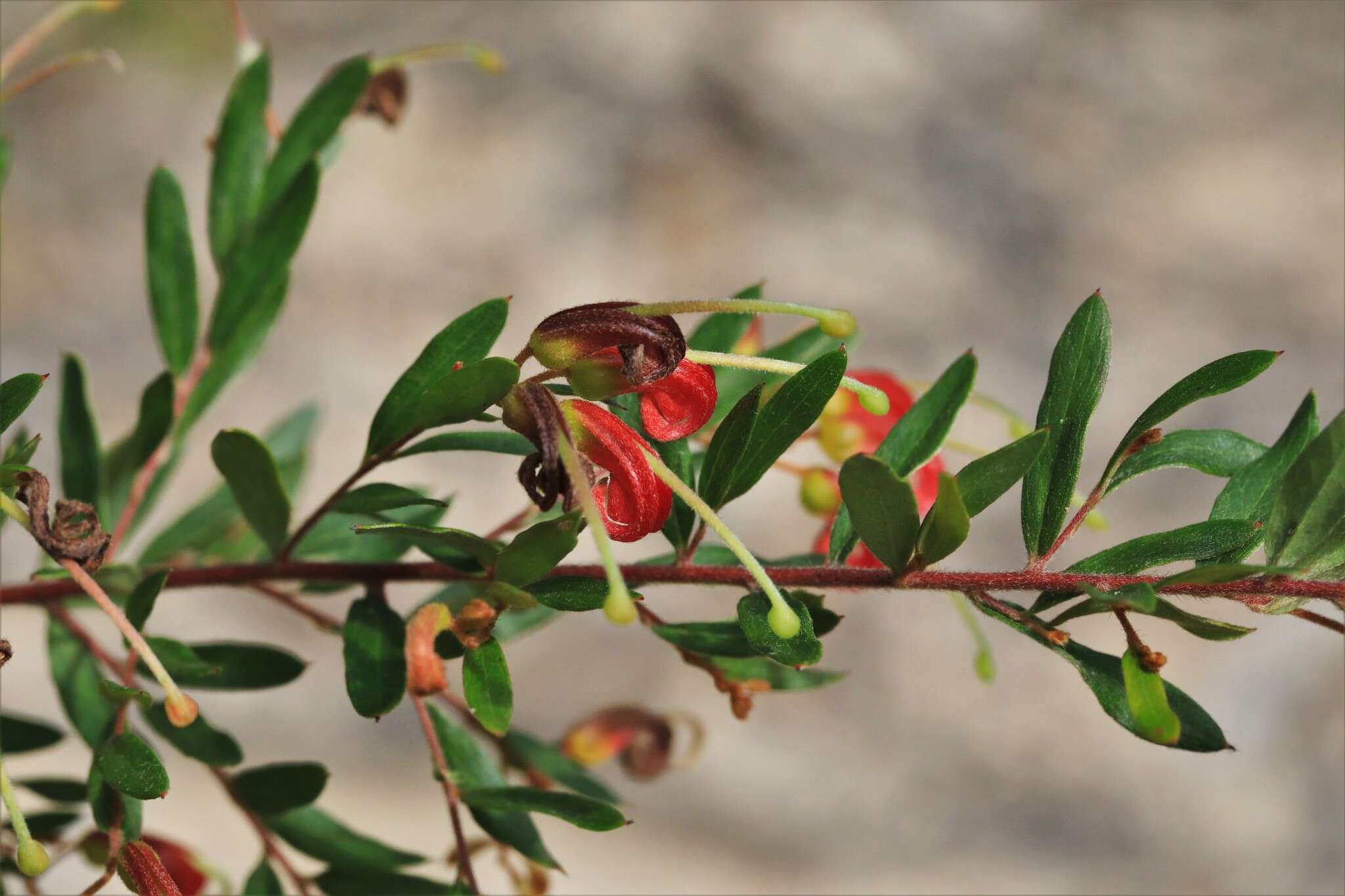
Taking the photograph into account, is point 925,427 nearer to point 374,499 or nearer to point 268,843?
point 374,499

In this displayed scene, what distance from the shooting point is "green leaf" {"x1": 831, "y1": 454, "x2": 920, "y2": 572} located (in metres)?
0.30

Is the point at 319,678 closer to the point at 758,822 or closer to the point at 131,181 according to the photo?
the point at 758,822

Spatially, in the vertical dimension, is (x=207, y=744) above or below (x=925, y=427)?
below

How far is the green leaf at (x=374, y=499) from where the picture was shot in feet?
1.32

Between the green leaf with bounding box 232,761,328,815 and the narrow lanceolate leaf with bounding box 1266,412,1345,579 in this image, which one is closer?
the narrow lanceolate leaf with bounding box 1266,412,1345,579

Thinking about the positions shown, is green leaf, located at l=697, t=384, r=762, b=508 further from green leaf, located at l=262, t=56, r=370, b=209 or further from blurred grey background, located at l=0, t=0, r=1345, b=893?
blurred grey background, located at l=0, t=0, r=1345, b=893

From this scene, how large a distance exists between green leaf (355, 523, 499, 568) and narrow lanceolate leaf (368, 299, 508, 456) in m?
0.04

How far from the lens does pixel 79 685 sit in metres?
0.52

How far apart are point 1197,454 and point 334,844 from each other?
1.38ft

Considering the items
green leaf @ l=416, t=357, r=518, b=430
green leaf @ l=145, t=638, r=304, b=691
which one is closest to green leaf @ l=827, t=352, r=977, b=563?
green leaf @ l=416, t=357, r=518, b=430

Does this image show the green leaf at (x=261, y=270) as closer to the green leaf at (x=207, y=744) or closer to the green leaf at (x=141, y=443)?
the green leaf at (x=141, y=443)

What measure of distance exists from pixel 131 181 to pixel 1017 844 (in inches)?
70.8

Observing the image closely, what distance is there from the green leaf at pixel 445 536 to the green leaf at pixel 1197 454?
0.21m

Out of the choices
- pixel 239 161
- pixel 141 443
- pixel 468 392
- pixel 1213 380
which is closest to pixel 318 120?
pixel 239 161
